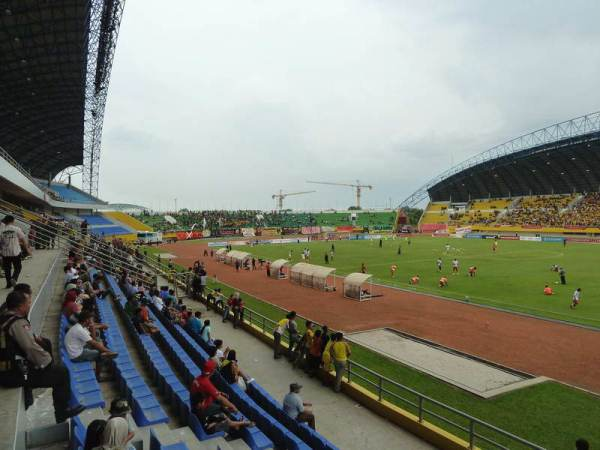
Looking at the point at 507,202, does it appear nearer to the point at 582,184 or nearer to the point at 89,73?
the point at 582,184

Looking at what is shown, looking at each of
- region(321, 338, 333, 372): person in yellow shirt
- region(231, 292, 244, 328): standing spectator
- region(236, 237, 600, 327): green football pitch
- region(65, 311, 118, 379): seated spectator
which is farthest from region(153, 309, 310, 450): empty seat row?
region(236, 237, 600, 327): green football pitch

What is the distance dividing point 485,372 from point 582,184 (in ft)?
312

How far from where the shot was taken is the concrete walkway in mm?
9266

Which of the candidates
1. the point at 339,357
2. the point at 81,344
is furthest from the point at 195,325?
the point at 81,344

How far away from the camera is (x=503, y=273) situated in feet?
119

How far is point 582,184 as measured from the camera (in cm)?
9044

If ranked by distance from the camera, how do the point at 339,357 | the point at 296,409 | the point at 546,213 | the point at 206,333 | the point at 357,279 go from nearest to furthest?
1. the point at 296,409
2. the point at 339,357
3. the point at 206,333
4. the point at 357,279
5. the point at 546,213

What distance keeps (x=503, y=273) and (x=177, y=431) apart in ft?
117

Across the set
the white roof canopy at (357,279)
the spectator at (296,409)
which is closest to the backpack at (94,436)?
the spectator at (296,409)

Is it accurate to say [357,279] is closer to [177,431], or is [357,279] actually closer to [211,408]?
[211,408]

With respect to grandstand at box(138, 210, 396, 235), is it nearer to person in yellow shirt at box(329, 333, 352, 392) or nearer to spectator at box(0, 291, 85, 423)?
person in yellow shirt at box(329, 333, 352, 392)

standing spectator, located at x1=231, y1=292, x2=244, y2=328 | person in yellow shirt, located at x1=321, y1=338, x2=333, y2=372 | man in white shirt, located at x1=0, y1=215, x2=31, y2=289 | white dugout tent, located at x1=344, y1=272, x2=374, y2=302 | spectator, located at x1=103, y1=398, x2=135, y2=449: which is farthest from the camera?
white dugout tent, located at x1=344, y1=272, x2=374, y2=302

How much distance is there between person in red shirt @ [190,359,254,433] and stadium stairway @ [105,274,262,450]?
0.14m

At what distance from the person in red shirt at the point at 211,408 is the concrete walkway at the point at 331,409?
9.25ft
